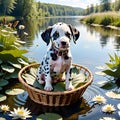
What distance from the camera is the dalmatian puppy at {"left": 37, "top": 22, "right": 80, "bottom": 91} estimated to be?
3514 millimetres

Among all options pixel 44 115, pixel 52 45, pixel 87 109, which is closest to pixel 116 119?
pixel 87 109

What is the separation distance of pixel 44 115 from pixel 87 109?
62cm

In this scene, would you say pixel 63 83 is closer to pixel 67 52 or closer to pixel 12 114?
pixel 67 52

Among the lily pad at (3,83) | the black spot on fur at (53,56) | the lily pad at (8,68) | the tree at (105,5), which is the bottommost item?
the tree at (105,5)

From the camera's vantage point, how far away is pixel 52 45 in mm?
3719

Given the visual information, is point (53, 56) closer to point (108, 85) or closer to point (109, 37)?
point (108, 85)

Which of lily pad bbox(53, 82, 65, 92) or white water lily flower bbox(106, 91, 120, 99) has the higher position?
lily pad bbox(53, 82, 65, 92)

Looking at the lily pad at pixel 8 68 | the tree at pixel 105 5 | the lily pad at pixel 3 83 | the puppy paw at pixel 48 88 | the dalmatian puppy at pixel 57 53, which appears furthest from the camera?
the tree at pixel 105 5

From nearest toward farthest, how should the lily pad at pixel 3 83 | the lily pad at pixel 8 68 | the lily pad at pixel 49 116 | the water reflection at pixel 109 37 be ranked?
the lily pad at pixel 49 116, the lily pad at pixel 3 83, the lily pad at pixel 8 68, the water reflection at pixel 109 37

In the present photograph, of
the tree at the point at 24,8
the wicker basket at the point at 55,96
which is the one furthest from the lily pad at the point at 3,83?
the tree at the point at 24,8

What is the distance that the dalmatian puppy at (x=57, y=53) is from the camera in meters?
3.51

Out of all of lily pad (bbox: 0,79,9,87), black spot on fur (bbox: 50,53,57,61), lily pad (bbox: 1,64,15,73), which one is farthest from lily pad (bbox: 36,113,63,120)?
lily pad (bbox: 1,64,15,73)

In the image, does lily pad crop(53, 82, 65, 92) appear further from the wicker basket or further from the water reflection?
the water reflection

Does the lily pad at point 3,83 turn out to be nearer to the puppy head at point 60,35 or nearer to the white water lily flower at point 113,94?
the puppy head at point 60,35
